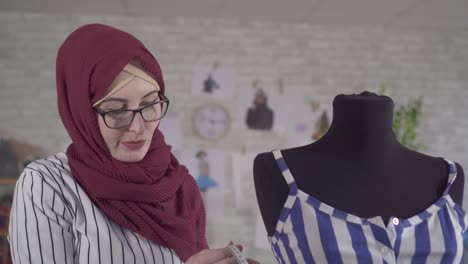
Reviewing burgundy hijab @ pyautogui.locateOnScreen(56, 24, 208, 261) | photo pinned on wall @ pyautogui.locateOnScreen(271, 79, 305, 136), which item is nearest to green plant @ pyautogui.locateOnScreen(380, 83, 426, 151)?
photo pinned on wall @ pyautogui.locateOnScreen(271, 79, 305, 136)

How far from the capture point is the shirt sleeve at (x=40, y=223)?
2.79ft

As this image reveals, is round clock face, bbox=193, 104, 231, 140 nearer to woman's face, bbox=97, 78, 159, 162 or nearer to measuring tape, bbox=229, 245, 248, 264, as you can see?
woman's face, bbox=97, 78, 159, 162

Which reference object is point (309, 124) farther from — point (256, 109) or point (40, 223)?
point (40, 223)

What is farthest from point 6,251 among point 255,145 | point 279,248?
point 279,248

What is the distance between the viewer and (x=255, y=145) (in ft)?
11.4

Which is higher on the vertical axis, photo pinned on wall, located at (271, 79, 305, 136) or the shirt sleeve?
photo pinned on wall, located at (271, 79, 305, 136)

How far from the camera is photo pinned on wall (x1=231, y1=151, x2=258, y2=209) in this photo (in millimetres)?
3416

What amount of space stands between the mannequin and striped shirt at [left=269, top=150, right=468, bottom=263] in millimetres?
24

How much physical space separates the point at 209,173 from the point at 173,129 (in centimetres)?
48

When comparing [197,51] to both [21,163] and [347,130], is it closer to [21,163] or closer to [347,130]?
[21,163]

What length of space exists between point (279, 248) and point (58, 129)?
2876 mm

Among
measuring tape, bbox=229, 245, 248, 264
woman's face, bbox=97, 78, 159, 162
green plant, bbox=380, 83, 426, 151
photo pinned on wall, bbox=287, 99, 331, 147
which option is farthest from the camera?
photo pinned on wall, bbox=287, 99, 331, 147

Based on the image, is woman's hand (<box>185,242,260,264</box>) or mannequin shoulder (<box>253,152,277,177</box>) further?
mannequin shoulder (<box>253,152,277,177</box>)

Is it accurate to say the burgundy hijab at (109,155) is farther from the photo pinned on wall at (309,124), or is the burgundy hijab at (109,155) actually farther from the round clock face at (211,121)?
the photo pinned on wall at (309,124)
